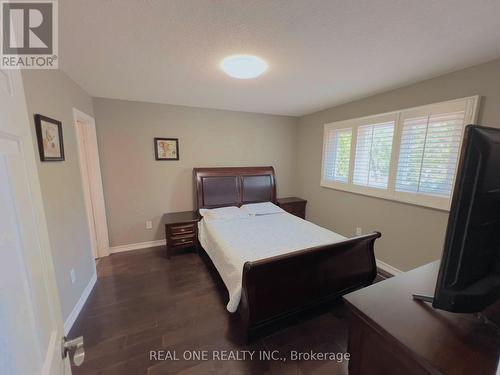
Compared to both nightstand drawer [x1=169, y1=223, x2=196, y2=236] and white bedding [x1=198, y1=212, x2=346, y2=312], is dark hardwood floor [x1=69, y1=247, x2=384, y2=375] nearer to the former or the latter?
white bedding [x1=198, y1=212, x2=346, y2=312]

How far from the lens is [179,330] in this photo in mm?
1863

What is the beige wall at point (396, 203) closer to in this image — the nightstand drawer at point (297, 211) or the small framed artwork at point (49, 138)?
the nightstand drawer at point (297, 211)

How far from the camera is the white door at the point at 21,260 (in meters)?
0.47

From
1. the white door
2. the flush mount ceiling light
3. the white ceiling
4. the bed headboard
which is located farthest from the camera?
the bed headboard

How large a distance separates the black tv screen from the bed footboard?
40.5 inches

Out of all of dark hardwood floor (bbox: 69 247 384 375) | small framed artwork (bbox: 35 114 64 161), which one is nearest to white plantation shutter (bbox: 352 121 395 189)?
dark hardwood floor (bbox: 69 247 384 375)

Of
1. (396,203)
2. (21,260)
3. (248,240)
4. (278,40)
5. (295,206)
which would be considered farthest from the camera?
(295,206)

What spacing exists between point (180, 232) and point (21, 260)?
2711 millimetres

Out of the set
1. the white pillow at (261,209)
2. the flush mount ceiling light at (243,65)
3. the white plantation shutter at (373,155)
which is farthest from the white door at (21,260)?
the white plantation shutter at (373,155)

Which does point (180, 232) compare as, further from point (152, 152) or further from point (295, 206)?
point (295, 206)

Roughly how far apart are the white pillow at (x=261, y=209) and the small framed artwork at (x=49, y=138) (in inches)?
93.9

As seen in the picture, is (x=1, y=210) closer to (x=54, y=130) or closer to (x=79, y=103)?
(x=54, y=130)

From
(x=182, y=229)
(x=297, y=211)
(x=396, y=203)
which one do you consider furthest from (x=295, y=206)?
(x=182, y=229)

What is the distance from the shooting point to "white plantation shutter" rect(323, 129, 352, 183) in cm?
332
